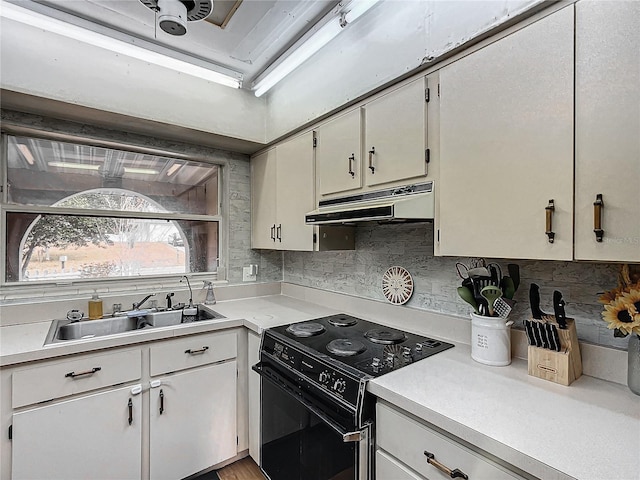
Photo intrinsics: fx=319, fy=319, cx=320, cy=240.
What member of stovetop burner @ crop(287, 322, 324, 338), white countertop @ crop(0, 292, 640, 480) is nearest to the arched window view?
white countertop @ crop(0, 292, 640, 480)

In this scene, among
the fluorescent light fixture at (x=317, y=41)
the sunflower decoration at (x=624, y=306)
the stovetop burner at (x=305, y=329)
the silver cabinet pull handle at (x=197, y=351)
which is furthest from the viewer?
the silver cabinet pull handle at (x=197, y=351)

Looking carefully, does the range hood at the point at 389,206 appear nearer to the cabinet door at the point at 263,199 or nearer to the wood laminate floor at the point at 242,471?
the cabinet door at the point at 263,199

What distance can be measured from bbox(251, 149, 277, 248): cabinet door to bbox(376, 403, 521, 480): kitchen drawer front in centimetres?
159

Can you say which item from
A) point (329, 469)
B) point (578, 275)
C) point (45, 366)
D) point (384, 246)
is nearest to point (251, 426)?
point (329, 469)

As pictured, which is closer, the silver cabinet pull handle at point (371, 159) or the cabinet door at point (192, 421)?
the silver cabinet pull handle at point (371, 159)

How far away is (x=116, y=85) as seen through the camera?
185cm

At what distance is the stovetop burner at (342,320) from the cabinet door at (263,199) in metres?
0.78

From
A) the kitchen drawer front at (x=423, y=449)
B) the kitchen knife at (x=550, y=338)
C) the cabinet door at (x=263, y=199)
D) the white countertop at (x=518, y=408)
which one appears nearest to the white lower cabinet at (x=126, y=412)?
the white countertop at (x=518, y=408)

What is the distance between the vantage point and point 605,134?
930 mm

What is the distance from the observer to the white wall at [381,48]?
1213mm


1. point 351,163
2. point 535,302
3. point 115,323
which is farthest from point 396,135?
point 115,323

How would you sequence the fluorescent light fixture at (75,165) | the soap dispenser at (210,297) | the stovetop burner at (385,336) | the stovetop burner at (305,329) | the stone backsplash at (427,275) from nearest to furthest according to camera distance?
the stone backsplash at (427,275)
the stovetop burner at (385,336)
the stovetop burner at (305,329)
the fluorescent light fixture at (75,165)
the soap dispenser at (210,297)

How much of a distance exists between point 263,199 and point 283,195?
13.0 inches

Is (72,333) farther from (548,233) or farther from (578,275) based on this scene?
(578,275)
